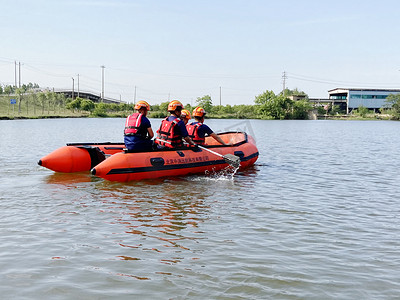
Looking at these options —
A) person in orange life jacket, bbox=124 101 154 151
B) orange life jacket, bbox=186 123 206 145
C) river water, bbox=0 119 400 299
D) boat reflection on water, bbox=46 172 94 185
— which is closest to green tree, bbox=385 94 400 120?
river water, bbox=0 119 400 299

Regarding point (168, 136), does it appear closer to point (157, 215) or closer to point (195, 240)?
point (157, 215)

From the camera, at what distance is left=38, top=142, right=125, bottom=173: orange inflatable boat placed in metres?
11.5

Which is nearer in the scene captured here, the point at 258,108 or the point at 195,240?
the point at 195,240

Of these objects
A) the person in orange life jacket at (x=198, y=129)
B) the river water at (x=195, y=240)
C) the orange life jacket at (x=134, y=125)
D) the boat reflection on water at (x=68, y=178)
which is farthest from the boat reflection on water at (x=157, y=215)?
the person in orange life jacket at (x=198, y=129)

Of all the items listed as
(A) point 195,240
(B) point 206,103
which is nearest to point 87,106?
(B) point 206,103

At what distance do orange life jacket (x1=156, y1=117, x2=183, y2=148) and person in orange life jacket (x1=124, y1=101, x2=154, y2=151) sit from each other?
0.76 meters

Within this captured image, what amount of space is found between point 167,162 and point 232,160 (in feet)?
7.26

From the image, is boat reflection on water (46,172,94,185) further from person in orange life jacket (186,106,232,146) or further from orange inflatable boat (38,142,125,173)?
person in orange life jacket (186,106,232,146)

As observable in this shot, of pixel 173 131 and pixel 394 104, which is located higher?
pixel 394 104

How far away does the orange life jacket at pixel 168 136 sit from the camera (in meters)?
11.6

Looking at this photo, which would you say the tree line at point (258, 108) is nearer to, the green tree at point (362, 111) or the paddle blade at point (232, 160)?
the green tree at point (362, 111)

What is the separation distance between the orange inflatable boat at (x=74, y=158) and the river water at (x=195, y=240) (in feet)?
1.62

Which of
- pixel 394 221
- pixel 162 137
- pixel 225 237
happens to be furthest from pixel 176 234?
pixel 162 137

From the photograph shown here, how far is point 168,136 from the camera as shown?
1175 cm
